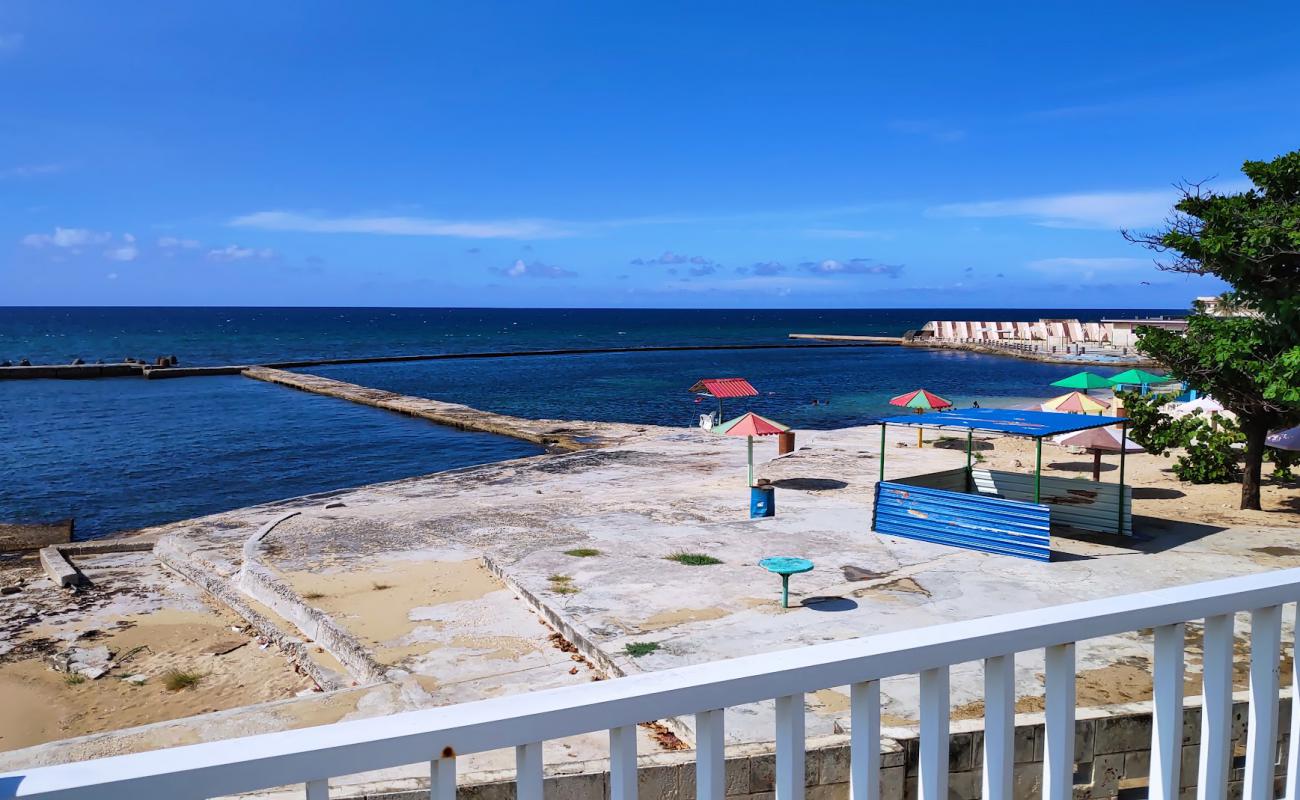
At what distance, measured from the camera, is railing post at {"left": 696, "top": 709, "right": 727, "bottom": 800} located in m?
1.73

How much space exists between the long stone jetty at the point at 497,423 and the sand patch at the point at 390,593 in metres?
16.6

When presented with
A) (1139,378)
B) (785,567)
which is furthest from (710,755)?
(1139,378)

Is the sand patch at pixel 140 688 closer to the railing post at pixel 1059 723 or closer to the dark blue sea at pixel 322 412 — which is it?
the railing post at pixel 1059 723

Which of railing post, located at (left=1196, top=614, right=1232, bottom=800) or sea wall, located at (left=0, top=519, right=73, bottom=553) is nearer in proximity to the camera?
railing post, located at (left=1196, top=614, right=1232, bottom=800)

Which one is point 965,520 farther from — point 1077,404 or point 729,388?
point 729,388

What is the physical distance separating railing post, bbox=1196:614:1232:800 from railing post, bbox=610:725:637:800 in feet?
4.71

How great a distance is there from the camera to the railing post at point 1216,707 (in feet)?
7.14

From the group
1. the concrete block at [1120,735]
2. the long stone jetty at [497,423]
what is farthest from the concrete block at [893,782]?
the long stone jetty at [497,423]

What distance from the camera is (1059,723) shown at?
207cm

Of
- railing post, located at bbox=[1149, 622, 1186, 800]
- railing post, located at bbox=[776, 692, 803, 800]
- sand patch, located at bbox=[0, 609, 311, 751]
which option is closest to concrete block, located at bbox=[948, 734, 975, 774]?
railing post, located at bbox=[1149, 622, 1186, 800]

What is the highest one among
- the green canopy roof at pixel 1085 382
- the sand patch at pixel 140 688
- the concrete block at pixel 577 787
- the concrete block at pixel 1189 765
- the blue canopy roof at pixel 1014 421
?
the green canopy roof at pixel 1085 382

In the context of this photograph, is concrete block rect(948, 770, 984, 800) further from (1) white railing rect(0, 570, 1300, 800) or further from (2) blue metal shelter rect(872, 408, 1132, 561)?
(2) blue metal shelter rect(872, 408, 1132, 561)

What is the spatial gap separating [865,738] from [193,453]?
3384cm

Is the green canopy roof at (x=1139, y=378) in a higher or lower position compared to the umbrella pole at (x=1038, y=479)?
higher
